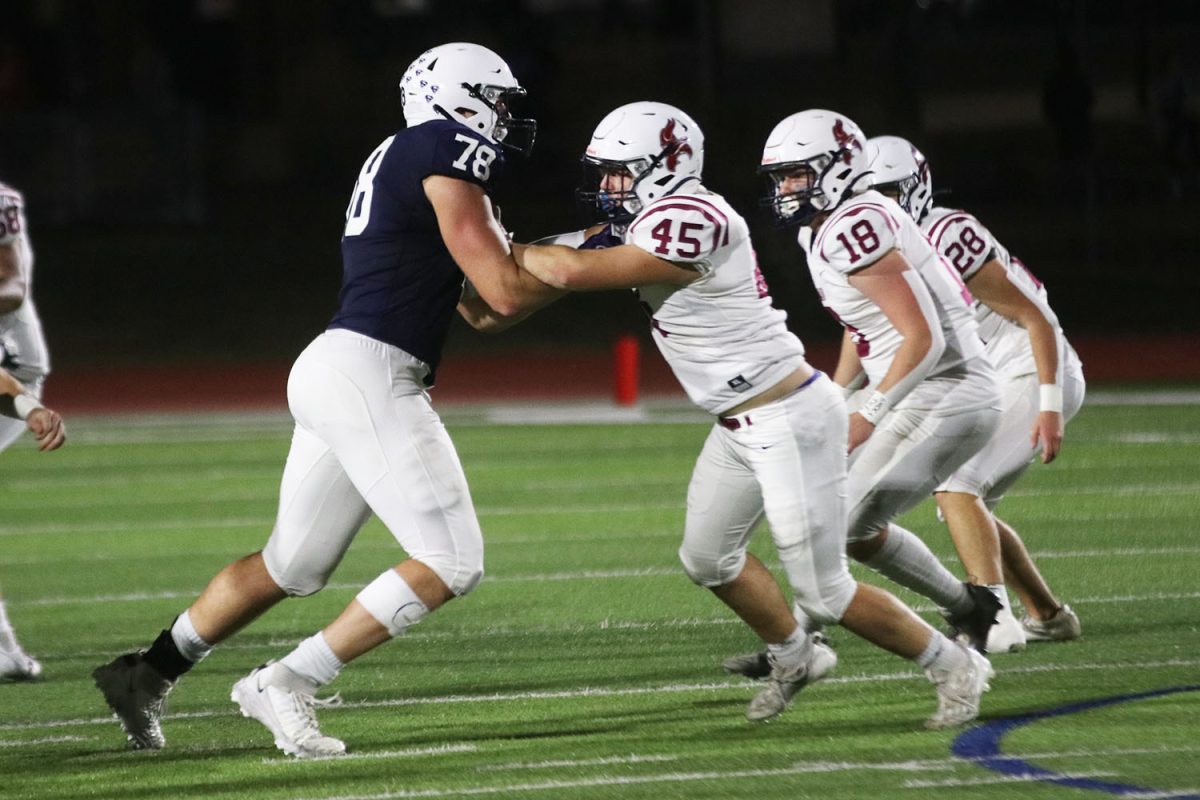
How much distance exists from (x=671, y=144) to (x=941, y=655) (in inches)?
58.5

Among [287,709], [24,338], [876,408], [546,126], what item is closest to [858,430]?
[876,408]

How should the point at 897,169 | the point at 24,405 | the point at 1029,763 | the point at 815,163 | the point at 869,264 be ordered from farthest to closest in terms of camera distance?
1. the point at 897,169
2. the point at 24,405
3. the point at 815,163
4. the point at 869,264
5. the point at 1029,763

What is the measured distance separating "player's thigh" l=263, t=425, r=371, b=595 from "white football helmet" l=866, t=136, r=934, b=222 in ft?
6.19

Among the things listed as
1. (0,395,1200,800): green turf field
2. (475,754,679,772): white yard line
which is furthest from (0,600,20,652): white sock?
(475,754,679,772): white yard line

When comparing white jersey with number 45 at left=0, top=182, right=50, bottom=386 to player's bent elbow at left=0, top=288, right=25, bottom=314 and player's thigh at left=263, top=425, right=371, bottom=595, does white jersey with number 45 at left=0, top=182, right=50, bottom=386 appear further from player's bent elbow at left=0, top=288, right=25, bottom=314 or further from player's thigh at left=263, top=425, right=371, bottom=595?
player's thigh at left=263, top=425, right=371, bottom=595

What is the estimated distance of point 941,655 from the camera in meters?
5.04

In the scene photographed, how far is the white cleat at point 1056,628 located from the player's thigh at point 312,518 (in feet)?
7.95

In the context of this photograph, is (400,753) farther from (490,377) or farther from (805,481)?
(490,377)

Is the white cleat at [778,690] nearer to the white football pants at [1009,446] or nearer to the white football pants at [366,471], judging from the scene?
the white football pants at [366,471]

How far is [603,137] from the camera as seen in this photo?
498 cm

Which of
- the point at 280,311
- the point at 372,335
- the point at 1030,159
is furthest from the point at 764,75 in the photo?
the point at 372,335

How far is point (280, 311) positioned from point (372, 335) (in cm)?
1828

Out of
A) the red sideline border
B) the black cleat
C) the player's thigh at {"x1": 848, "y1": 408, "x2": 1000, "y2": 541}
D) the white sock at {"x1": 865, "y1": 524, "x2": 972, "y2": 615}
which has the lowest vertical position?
the red sideline border

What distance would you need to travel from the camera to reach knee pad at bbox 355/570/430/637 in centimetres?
479
